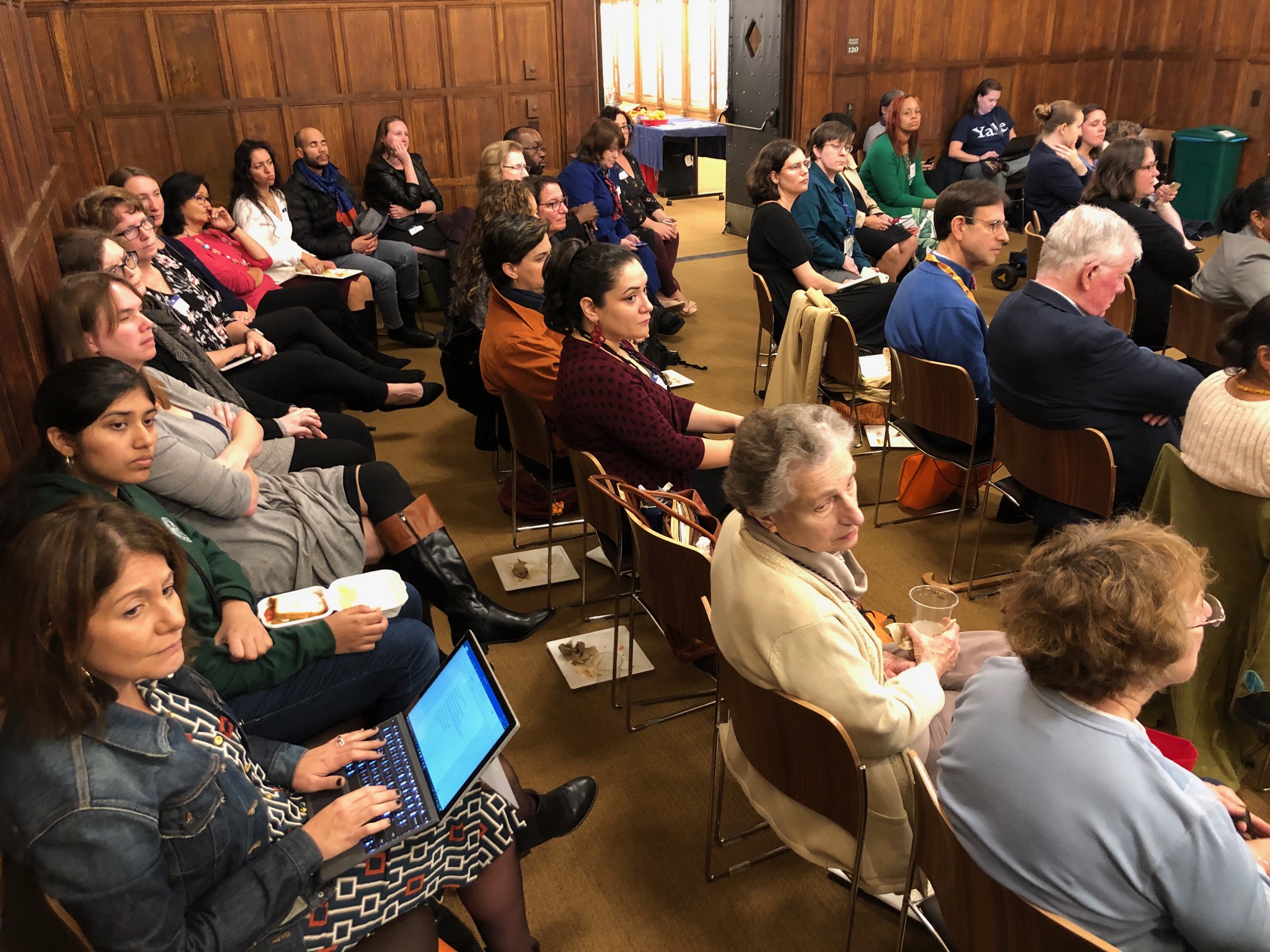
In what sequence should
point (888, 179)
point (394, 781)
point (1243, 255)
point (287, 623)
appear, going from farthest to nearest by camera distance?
point (888, 179) < point (1243, 255) < point (287, 623) < point (394, 781)

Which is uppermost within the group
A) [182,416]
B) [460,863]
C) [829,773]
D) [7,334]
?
[7,334]

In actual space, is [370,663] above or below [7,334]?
below

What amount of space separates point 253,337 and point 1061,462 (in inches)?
126

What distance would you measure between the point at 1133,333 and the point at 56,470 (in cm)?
474

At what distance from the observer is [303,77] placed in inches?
253

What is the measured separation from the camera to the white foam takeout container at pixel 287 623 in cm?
218

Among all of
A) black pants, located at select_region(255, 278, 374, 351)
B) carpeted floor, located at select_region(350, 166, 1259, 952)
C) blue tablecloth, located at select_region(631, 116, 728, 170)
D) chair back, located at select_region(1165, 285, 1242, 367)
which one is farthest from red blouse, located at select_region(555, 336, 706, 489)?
blue tablecloth, located at select_region(631, 116, 728, 170)

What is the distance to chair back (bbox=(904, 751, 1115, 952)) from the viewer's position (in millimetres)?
1235

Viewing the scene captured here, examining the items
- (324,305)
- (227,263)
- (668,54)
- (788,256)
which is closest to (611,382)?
(788,256)

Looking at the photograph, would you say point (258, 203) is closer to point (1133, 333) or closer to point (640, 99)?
point (1133, 333)

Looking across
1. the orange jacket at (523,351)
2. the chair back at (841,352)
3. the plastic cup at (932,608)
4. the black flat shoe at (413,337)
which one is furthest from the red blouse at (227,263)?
the plastic cup at (932,608)

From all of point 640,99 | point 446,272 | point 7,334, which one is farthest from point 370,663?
point 640,99

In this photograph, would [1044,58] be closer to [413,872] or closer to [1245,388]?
[1245,388]

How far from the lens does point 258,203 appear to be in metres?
5.47
